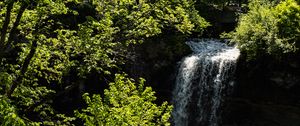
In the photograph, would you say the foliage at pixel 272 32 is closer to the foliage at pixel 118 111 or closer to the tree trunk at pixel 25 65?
the foliage at pixel 118 111

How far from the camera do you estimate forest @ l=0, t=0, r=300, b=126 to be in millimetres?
12688

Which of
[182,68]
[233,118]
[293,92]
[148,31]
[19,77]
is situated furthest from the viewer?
[182,68]

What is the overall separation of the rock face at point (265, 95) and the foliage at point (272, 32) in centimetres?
88

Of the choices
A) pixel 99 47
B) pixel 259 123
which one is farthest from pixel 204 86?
pixel 99 47

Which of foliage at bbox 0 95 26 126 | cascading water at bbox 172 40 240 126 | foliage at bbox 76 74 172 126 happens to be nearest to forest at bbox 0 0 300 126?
foliage at bbox 76 74 172 126

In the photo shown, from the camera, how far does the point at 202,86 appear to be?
27.3m

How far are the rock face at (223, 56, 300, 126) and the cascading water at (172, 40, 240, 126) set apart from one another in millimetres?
685

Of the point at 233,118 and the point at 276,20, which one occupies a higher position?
the point at 276,20

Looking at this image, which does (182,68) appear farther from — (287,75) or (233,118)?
(287,75)

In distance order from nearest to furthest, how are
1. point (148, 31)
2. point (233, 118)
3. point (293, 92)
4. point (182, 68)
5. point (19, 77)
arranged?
point (19, 77) < point (148, 31) < point (293, 92) < point (233, 118) < point (182, 68)

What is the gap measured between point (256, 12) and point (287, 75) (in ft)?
14.9

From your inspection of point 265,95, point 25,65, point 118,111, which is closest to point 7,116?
point 25,65

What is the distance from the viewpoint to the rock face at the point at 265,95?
24547 millimetres

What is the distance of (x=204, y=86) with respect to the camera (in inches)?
1071
